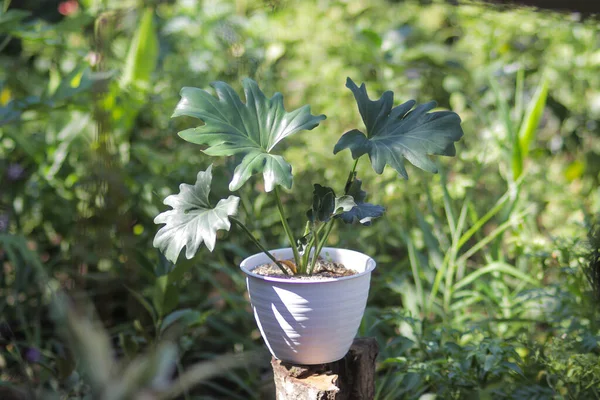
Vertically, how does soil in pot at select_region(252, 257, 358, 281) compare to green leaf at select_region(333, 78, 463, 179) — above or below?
below

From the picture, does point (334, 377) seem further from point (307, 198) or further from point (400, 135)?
point (307, 198)

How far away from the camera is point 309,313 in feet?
3.82

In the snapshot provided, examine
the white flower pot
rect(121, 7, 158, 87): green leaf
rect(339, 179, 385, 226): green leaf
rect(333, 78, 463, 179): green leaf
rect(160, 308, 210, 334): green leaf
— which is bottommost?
rect(160, 308, 210, 334): green leaf

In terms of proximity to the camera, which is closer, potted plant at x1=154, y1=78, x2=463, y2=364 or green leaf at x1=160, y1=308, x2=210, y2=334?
potted plant at x1=154, y1=78, x2=463, y2=364

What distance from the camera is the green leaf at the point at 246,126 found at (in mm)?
1101

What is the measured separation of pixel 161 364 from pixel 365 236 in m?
1.79

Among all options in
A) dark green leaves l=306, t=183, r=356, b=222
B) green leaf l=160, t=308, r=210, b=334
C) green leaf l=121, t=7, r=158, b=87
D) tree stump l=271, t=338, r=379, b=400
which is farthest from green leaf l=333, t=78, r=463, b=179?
green leaf l=121, t=7, r=158, b=87

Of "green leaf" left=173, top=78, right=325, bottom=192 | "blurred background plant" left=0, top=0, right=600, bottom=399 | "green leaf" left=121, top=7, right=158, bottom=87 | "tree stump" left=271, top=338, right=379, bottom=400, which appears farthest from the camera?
"green leaf" left=121, top=7, right=158, bottom=87

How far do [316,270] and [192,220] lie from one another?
1.05ft

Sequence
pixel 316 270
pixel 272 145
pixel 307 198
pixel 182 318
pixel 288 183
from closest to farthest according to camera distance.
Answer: pixel 288 183 < pixel 272 145 < pixel 316 270 < pixel 182 318 < pixel 307 198

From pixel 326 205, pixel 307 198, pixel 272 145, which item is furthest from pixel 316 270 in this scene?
pixel 307 198

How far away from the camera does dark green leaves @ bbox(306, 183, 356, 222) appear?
1215mm

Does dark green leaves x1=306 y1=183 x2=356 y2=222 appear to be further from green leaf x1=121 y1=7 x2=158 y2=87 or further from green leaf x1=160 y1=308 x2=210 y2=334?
green leaf x1=121 y1=7 x2=158 y2=87

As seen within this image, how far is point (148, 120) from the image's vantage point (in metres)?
2.65
